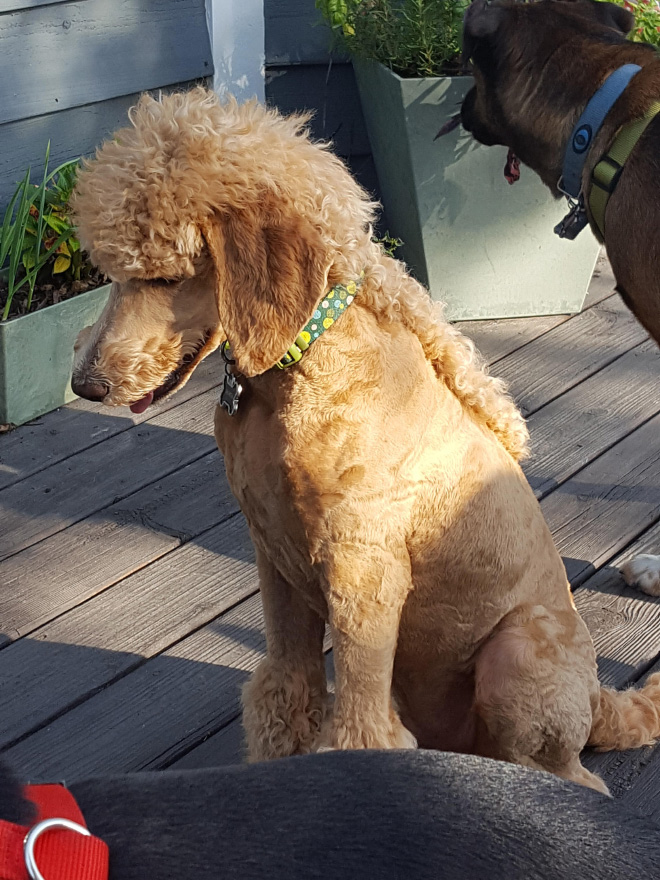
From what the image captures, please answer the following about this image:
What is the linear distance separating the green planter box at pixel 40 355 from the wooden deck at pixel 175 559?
0.23 ft

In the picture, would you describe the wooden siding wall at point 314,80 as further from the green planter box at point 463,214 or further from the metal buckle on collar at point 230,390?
the metal buckle on collar at point 230,390

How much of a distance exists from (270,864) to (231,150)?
989 mm

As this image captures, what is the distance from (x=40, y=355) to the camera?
310 cm

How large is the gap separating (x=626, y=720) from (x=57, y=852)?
56.7 inches

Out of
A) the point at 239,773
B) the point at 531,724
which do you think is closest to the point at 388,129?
the point at 531,724

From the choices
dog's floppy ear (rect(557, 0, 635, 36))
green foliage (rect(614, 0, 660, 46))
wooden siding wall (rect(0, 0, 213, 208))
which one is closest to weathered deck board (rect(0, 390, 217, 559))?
wooden siding wall (rect(0, 0, 213, 208))

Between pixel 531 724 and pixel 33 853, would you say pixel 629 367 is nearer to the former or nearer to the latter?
pixel 531 724

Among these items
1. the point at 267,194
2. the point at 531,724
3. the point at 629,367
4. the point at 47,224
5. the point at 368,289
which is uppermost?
the point at 267,194

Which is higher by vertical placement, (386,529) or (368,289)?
(368,289)

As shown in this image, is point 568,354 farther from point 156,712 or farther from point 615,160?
point 156,712

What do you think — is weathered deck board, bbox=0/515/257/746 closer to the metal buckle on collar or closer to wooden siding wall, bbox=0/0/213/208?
the metal buckle on collar

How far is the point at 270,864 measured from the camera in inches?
33.3

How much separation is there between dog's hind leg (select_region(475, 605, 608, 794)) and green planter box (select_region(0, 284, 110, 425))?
197 cm

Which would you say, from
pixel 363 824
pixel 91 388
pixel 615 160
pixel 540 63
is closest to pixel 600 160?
pixel 615 160
